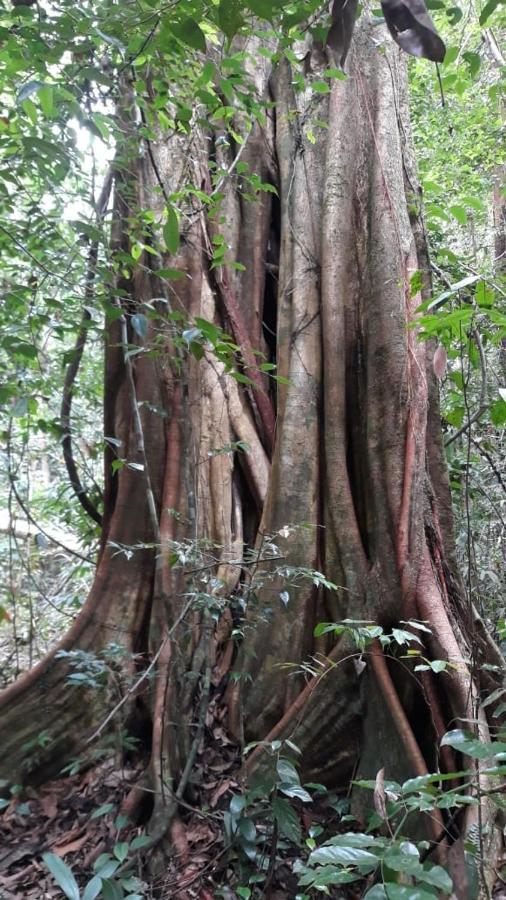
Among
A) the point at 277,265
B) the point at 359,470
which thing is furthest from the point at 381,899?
the point at 277,265

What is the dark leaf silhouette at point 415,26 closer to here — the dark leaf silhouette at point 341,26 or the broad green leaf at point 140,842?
the dark leaf silhouette at point 341,26

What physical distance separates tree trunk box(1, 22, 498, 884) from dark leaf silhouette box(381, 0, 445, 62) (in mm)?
1289

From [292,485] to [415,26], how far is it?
2.18m

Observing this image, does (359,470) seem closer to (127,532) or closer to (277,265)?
(127,532)

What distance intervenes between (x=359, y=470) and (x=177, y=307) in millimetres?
1419

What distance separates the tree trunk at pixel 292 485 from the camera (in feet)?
8.52

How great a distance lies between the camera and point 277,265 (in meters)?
4.36

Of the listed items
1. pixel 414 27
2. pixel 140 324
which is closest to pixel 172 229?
pixel 140 324

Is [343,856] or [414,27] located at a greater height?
[414,27]

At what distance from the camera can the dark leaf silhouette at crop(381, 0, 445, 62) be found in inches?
45.2

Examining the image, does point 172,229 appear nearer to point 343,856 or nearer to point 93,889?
point 343,856

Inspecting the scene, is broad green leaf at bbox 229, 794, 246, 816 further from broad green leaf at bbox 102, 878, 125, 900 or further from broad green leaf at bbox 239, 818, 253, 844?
broad green leaf at bbox 102, 878, 125, 900

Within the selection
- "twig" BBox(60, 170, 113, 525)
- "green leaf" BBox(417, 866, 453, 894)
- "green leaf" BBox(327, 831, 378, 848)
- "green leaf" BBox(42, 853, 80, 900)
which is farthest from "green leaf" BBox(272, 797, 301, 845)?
"twig" BBox(60, 170, 113, 525)

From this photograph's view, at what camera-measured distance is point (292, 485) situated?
10.2 ft
